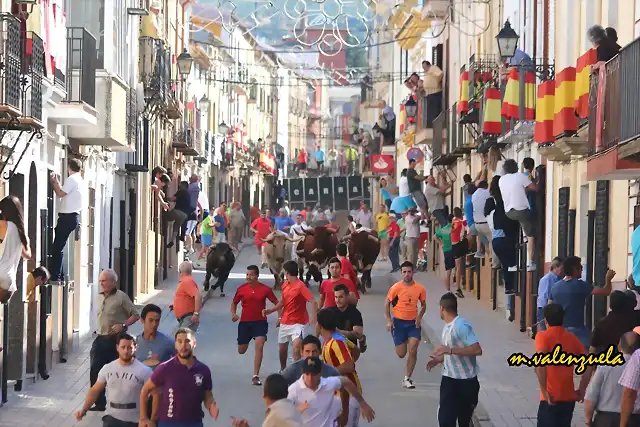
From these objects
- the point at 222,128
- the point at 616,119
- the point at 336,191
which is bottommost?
the point at 336,191

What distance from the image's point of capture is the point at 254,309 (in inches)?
815

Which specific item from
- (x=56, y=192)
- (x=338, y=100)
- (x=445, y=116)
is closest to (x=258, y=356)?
(x=56, y=192)

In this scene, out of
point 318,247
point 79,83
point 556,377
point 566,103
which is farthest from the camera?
point 318,247

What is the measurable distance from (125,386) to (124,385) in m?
0.01

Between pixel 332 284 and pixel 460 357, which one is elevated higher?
pixel 332 284

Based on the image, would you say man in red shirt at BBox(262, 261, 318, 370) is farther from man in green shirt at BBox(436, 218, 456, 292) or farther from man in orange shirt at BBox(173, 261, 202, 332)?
man in green shirt at BBox(436, 218, 456, 292)

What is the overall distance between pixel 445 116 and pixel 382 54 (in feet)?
141

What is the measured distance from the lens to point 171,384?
1195 centimetres

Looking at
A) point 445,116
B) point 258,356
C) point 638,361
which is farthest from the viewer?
point 445,116

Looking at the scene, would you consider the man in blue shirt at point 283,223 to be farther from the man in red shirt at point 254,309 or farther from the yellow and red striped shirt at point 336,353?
the yellow and red striped shirt at point 336,353

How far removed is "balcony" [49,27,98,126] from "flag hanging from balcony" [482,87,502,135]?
768cm

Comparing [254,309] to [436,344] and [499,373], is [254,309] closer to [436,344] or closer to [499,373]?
[499,373]

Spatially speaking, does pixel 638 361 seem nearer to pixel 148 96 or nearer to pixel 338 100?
pixel 148 96

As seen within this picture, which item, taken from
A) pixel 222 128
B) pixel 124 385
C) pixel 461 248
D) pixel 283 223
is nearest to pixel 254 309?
pixel 124 385
